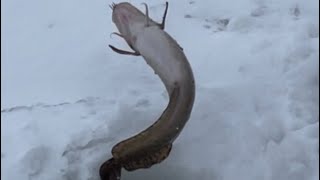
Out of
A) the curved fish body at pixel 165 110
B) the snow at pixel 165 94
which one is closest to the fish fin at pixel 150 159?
the curved fish body at pixel 165 110

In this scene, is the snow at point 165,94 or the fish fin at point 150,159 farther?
the snow at point 165,94

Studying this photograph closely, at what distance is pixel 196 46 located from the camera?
2.46 meters

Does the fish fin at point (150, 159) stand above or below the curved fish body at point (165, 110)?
below

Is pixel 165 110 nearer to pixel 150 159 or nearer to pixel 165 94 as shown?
pixel 150 159

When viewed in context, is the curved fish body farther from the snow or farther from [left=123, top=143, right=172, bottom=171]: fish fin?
the snow

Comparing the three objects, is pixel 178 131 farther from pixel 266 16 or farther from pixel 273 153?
pixel 266 16

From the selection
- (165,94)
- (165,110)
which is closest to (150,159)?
(165,110)

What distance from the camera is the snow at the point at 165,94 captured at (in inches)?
83.0

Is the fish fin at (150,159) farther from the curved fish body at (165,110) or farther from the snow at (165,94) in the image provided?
the snow at (165,94)

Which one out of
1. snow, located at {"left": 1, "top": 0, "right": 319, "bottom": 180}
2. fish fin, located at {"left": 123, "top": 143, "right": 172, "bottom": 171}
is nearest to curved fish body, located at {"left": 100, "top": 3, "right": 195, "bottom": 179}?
fish fin, located at {"left": 123, "top": 143, "right": 172, "bottom": 171}

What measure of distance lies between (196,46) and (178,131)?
0.60 meters

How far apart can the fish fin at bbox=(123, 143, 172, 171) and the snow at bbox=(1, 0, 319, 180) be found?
138 millimetres

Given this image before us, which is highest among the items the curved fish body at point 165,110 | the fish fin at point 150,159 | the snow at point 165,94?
the curved fish body at point 165,110

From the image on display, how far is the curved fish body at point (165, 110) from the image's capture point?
1915mm
